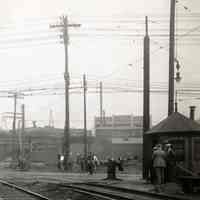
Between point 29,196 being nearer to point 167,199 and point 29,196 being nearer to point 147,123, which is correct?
point 167,199

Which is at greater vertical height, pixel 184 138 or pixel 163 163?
pixel 184 138

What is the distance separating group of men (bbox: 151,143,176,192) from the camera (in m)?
21.9

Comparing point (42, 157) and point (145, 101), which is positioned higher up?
point (145, 101)

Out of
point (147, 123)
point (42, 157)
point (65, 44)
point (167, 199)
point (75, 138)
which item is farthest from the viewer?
point (75, 138)

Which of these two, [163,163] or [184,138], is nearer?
[163,163]

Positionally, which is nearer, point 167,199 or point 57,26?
point 167,199

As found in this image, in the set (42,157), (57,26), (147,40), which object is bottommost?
(42,157)

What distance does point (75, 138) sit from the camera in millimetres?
98000

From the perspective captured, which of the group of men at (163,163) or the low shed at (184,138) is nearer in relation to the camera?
the group of men at (163,163)

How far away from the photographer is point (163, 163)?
21891mm

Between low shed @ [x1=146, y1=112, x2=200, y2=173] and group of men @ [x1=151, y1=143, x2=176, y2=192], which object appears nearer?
group of men @ [x1=151, y1=143, x2=176, y2=192]

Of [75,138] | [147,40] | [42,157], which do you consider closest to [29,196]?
[147,40]

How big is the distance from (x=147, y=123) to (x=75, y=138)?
68.4 metres

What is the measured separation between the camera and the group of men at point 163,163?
2189cm
